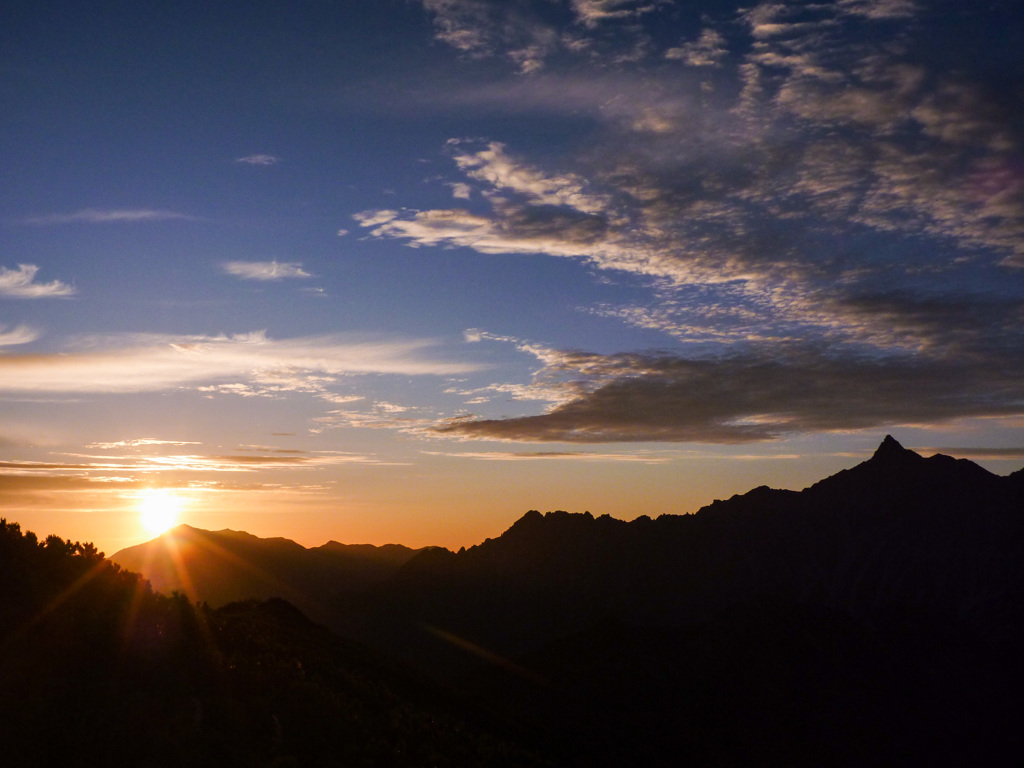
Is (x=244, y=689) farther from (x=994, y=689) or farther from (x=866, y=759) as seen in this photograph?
(x=994, y=689)

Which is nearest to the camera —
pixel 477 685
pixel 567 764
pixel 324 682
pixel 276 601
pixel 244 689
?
pixel 244 689

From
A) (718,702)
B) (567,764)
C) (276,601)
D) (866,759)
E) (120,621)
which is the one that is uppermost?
(120,621)

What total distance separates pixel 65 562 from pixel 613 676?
5061 inches

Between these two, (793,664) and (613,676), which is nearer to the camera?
(613,676)

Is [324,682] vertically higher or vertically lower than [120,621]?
lower

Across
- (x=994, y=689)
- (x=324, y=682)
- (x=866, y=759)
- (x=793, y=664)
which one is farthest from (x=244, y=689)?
(x=994, y=689)

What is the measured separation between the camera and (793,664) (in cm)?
16862

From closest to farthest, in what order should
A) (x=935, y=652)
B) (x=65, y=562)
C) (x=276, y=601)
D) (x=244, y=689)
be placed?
1. (x=244, y=689)
2. (x=65, y=562)
3. (x=276, y=601)
4. (x=935, y=652)

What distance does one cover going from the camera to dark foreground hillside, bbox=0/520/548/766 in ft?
66.1

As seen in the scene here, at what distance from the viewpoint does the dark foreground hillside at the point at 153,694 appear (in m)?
20.2

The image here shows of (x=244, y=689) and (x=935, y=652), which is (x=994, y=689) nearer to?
(x=935, y=652)

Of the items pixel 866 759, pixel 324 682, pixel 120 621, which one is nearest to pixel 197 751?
pixel 120 621

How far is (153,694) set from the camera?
22594mm

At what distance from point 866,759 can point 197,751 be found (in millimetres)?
160445
